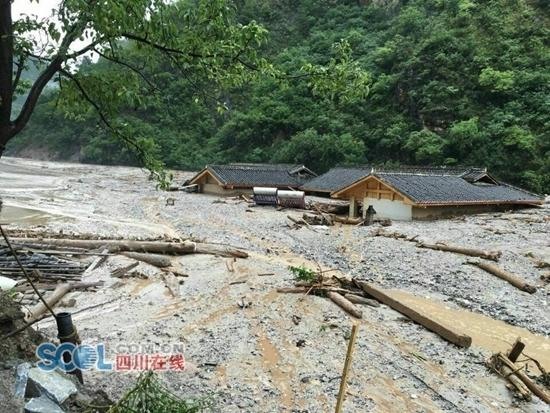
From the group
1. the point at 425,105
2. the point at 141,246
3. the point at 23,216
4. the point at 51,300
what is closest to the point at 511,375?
the point at 51,300

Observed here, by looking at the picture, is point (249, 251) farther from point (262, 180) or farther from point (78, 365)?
point (262, 180)

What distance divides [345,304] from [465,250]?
8.71 m

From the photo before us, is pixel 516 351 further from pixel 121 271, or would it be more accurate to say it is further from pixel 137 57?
pixel 121 271

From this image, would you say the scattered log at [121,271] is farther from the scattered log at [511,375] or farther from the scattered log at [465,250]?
the scattered log at [465,250]

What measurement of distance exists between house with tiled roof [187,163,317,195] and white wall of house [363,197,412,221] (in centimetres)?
1203

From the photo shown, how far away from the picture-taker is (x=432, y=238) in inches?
802

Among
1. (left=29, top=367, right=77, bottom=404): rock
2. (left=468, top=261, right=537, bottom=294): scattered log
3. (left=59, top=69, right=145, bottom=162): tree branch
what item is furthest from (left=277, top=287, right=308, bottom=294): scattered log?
(left=29, top=367, right=77, bottom=404): rock

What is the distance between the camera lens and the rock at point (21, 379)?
3873 millimetres

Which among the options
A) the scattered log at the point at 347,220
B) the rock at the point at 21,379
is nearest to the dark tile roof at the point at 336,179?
the scattered log at the point at 347,220

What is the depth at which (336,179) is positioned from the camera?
1446 inches

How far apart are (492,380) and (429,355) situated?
1177 mm

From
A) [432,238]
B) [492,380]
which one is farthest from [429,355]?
[432,238]

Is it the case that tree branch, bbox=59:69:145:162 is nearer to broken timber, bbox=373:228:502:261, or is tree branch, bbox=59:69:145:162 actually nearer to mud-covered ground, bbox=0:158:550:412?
mud-covered ground, bbox=0:158:550:412

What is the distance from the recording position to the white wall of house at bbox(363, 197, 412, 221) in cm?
2584
